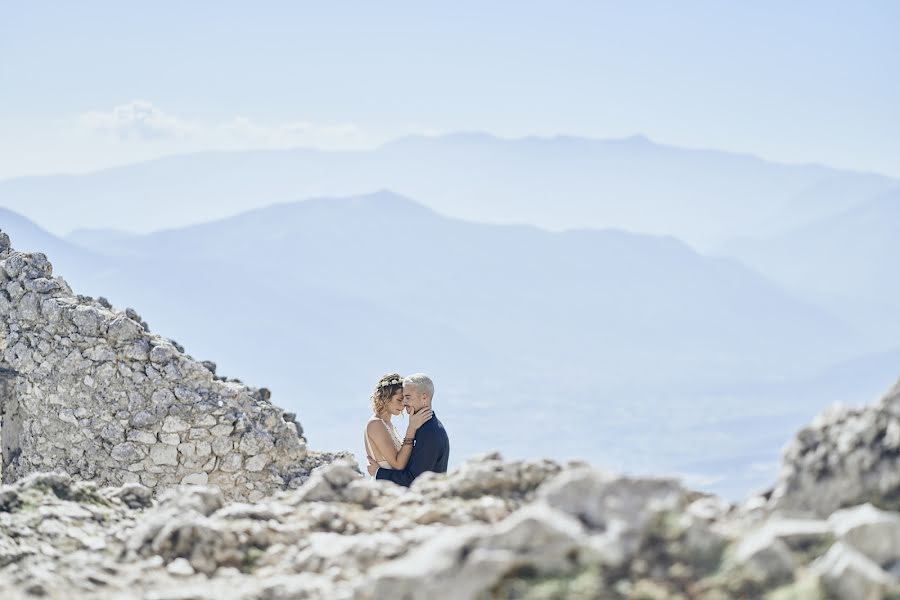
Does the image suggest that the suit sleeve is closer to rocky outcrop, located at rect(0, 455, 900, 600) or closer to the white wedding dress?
the white wedding dress

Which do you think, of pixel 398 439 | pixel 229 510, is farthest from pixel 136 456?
pixel 229 510

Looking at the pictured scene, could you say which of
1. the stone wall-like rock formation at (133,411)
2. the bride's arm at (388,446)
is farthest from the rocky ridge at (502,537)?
the stone wall-like rock formation at (133,411)

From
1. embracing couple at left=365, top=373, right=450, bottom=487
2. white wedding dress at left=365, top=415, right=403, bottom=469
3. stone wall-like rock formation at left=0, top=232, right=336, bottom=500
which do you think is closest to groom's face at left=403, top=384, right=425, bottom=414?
embracing couple at left=365, top=373, right=450, bottom=487

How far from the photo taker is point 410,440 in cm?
966

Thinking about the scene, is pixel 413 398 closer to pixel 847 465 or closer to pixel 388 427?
pixel 388 427

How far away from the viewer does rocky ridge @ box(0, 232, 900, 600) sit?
422 cm

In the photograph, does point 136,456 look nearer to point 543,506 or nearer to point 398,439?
point 398,439

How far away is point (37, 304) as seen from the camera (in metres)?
11.3

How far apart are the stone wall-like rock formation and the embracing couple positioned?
1.98m

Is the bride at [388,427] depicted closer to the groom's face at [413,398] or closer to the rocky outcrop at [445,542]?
the groom's face at [413,398]

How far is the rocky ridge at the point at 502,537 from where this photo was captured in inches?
166

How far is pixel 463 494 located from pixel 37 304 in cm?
709

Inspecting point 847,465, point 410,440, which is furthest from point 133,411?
point 847,465

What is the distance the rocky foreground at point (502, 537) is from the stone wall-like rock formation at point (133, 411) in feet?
12.8
